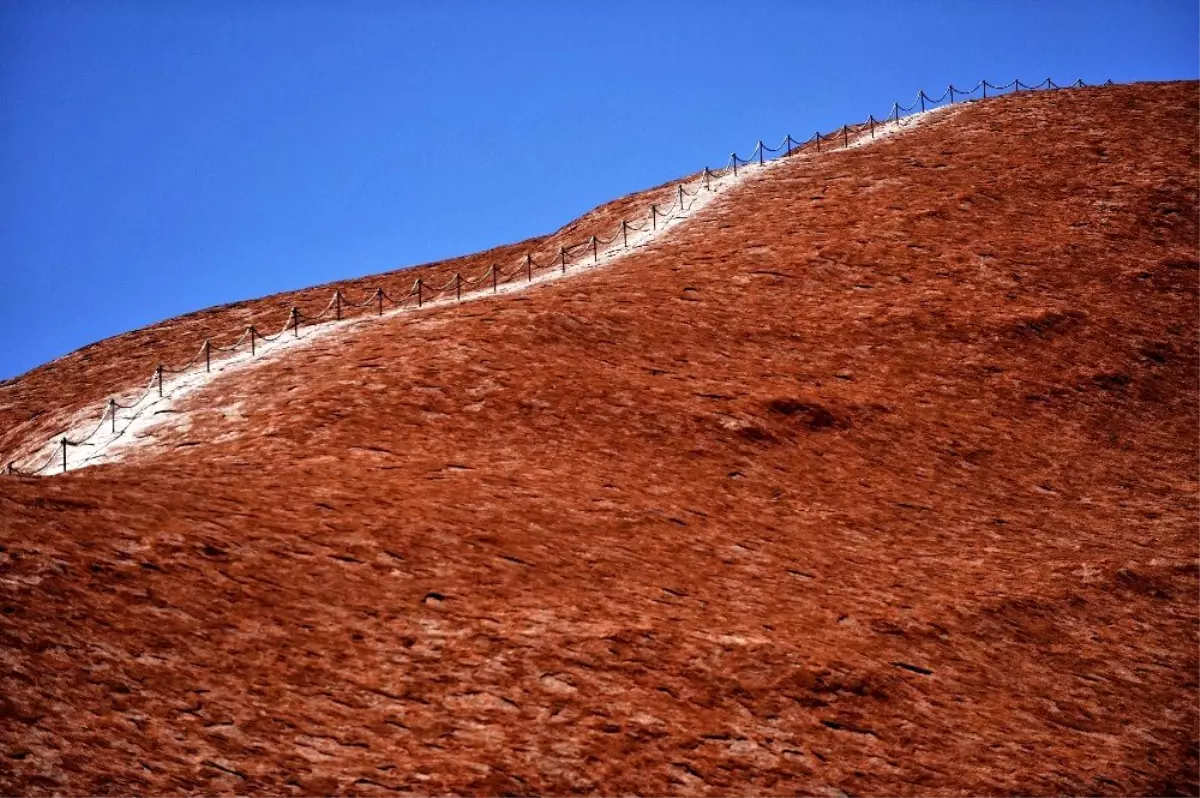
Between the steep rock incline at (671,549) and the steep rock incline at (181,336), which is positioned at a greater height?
the steep rock incline at (181,336)

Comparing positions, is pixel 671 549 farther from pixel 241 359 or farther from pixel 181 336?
pixel 181 336

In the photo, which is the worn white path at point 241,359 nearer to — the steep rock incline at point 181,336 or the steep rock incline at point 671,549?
the steep rock incline at point 671,549

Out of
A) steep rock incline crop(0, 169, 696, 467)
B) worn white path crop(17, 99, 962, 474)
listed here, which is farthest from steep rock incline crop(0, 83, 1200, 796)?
steep rock incline crop(0, 169, 696, 467)

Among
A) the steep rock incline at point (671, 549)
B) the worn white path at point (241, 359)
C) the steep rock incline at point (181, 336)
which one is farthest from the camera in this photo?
the steep rock incline at point (181, 336)

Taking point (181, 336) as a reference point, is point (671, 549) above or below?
below

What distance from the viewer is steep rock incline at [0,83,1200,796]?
42.0 feet

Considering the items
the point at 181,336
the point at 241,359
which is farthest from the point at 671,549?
the point at 181,336

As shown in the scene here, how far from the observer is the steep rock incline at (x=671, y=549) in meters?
12.8

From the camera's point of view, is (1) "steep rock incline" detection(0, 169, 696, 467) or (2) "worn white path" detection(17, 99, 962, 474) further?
(1) "steep rock incline" detection(0, 169, 696, 467)

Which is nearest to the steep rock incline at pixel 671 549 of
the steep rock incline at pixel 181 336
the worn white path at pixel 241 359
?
the worn white path at pixel 241 359

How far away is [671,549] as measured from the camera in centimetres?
1767

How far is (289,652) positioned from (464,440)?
7.40 metres

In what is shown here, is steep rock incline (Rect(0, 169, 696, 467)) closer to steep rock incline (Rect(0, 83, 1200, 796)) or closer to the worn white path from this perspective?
the worn white path

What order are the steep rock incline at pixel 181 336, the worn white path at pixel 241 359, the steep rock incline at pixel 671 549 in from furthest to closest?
the steep rock incline at pixel 181 336 → the worn white path at pixel 241 359 → the steep rock incline at pixel 671 549
